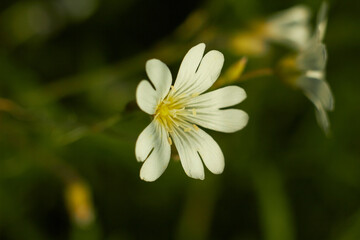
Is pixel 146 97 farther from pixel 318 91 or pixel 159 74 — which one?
pixel 318 91

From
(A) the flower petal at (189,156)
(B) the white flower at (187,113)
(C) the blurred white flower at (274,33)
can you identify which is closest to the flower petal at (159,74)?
(B) the white flower at (187,113)

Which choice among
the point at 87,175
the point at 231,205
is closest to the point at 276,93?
the point at 231,205

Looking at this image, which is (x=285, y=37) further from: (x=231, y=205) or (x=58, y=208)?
(x=58, y=208)

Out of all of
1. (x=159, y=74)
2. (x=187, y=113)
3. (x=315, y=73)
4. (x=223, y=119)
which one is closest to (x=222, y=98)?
(x=223, y=119)

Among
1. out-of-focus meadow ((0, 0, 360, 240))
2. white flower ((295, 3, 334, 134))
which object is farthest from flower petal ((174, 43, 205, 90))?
out-of-focus meadow ((0, 0, 360, 240))

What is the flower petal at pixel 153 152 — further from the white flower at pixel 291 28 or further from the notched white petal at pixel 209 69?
the white flower at pixel 291 28

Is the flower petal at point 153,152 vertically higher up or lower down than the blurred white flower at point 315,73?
higher up
